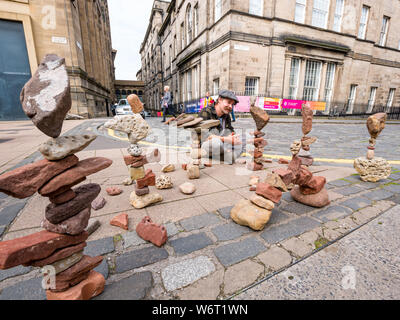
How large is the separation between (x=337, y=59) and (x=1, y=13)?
24190 millimetres

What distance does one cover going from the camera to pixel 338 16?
1595 cm

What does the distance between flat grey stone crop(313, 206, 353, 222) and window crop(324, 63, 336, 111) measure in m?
18.7

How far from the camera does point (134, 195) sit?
2154 millimetres

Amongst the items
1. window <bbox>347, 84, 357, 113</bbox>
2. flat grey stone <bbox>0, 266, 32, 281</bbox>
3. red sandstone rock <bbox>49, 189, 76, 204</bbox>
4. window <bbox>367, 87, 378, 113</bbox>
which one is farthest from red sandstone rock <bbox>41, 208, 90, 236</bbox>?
window <bbox>367, 87, 378, 113</bbox>

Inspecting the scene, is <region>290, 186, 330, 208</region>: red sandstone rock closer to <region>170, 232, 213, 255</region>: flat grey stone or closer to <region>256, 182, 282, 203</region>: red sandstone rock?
<region>256, 182, 282, 203</region>: red sandstone rock

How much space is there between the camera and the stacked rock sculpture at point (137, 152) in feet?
→ 6.06

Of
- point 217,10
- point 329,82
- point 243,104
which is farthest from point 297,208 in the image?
point 329,82

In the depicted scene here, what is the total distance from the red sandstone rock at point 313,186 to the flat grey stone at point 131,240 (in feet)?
5.78

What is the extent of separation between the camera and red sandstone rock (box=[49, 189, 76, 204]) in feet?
3.31

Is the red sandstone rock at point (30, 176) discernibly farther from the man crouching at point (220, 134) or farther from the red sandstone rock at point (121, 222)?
the man crouching at point (220, 134)

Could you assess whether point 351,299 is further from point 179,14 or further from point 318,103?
point 179,14

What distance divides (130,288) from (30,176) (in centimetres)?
81

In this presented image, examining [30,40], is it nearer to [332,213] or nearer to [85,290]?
[85,290]
